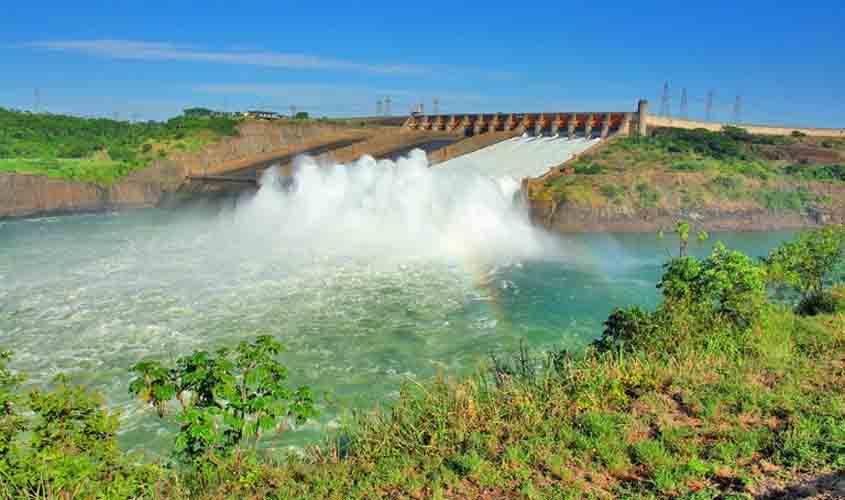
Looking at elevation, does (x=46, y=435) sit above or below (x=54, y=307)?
above

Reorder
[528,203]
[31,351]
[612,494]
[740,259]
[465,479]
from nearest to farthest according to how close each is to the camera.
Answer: [612,494]
[465,479]
[740,259]
[31,351]
[528,203]

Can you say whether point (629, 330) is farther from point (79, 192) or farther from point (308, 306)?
point (79, 192)

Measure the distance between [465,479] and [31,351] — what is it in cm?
A: 1112

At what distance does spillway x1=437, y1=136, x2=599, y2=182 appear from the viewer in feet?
108

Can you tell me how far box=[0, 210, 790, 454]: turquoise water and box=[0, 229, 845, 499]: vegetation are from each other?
2908 millimetres

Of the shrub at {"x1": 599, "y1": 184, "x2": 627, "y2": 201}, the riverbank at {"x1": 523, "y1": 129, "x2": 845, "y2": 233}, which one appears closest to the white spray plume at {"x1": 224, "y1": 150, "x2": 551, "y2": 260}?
the riverbank at {"x1": 523, "y1": 129, "x2": 845, "y2": 233}

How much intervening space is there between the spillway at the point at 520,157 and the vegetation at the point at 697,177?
159 cm

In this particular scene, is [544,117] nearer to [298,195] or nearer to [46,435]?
[298,195]

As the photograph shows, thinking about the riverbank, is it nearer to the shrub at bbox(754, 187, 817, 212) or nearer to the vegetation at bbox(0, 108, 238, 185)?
the shrub at bbox(754, 187, 817, 212)

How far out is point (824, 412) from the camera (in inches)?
247

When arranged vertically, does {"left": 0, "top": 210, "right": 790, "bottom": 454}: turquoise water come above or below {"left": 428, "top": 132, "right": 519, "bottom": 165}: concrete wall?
below

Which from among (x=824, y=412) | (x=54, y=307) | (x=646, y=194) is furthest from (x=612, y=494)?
(x=646, y=194)

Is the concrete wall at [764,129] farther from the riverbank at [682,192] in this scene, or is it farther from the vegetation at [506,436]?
the vegetation at [506,436]

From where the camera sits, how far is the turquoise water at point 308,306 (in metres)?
11.8
